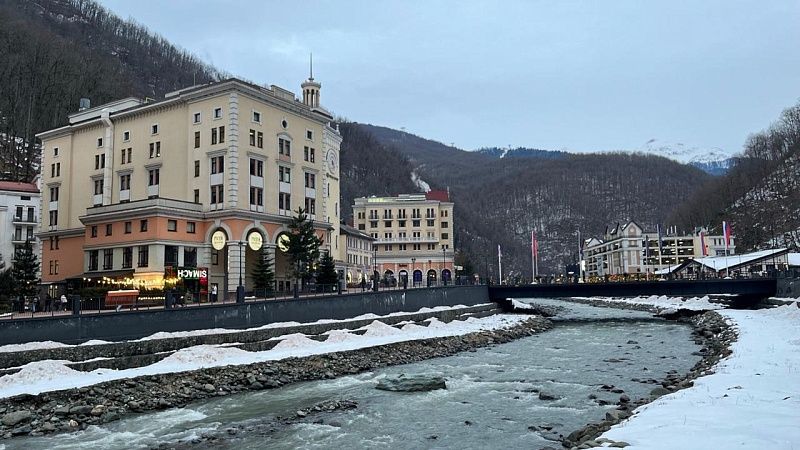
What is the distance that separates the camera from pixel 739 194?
531 feet

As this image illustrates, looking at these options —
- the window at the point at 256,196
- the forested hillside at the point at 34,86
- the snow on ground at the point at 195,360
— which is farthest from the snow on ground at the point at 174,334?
the forested hillside at the point at 34,86

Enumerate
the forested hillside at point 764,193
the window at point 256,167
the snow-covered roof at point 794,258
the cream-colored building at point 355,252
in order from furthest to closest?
the forested hillside at point 764,193 < the cream-colored building at point 355,252 < the snow-covered roof at point 794,258 < the window at point 256,167

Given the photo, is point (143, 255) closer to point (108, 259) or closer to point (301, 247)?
point (108, 259)

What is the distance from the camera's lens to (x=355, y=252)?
3952 inches

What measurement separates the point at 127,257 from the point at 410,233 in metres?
80.0

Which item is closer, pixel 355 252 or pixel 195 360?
pixel 195 360

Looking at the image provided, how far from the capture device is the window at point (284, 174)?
191ft

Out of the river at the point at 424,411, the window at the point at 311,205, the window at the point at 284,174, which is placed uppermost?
the window at the point at 284,174

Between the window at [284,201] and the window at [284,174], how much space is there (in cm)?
144

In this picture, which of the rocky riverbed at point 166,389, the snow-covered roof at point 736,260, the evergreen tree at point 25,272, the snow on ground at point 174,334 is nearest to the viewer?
the rocky riverbed at point 166,389

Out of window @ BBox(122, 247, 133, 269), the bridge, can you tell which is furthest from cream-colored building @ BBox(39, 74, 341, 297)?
the bridge

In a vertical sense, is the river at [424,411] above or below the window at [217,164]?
below

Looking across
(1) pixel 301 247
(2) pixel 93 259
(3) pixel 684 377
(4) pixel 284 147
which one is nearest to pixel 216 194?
(4) pixel 284 147

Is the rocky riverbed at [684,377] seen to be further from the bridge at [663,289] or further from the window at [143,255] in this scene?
the window at [143,255]
